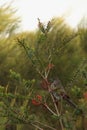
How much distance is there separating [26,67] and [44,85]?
4006mm

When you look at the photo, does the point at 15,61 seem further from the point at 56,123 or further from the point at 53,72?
the point at 56,123

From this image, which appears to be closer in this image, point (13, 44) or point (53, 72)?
point (53, 72)

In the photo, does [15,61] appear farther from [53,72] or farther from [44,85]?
[44,85]

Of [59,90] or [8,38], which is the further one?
[8,38]

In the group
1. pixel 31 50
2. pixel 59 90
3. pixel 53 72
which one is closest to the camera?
pixel 59 90

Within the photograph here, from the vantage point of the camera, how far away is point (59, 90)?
7.01 feet

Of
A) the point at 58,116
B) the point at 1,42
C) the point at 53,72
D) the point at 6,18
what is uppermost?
the point at 6,18

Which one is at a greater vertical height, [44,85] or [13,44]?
[13,44]

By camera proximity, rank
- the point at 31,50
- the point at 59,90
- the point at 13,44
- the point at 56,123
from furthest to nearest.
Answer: the point at 13,44 → the point at 56,123 → the point at 31,50 → the point at 59,90

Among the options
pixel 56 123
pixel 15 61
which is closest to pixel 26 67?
pixel 15 61

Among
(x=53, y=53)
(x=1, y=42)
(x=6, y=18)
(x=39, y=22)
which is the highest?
(x=6, y=18)

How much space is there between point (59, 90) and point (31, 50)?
342mm

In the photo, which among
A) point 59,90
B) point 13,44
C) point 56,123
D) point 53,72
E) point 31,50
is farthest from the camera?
point 13,44

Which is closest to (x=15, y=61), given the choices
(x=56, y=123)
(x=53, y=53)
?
(x=56, y=123)
